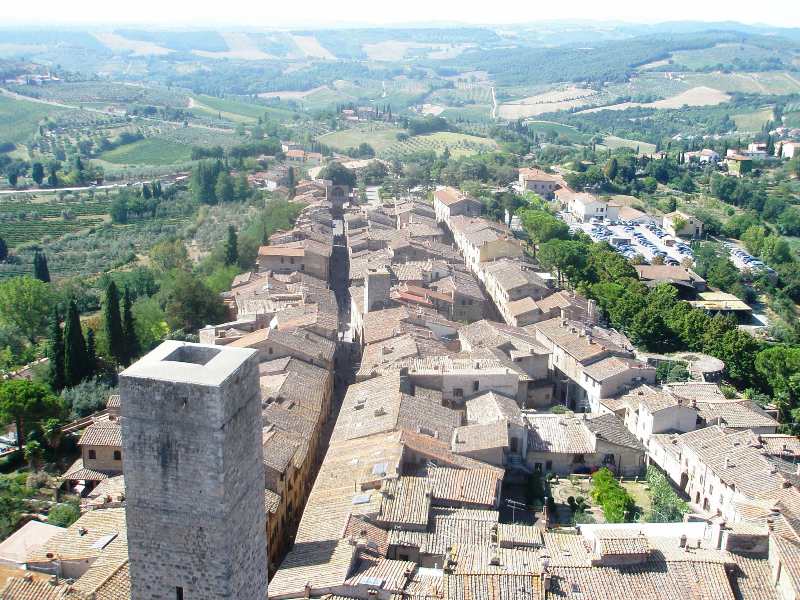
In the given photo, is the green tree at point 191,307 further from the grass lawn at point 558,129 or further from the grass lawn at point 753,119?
the grass lawn at point 753,119

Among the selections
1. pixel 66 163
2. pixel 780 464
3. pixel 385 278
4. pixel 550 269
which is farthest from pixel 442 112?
pixel 780 464

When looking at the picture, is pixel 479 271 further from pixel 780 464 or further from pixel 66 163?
pixel 66 163

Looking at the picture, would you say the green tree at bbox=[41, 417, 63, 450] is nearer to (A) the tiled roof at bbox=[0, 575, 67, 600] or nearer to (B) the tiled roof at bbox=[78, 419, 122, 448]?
(B) the tiled roof at bbox=[78, 419, 122, 448]

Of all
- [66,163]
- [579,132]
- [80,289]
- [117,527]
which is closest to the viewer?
[117,527]

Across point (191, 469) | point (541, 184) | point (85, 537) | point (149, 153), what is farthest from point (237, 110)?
point (191, 469)

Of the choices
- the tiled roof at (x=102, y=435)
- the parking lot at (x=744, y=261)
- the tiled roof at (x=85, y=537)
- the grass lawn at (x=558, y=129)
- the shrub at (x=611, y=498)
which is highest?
the tiled roof at (x=85, y=537)

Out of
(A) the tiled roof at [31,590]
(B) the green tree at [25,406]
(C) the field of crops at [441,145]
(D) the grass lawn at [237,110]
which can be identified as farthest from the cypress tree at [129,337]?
(D) the grass lawn at [237,110]

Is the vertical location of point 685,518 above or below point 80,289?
above
